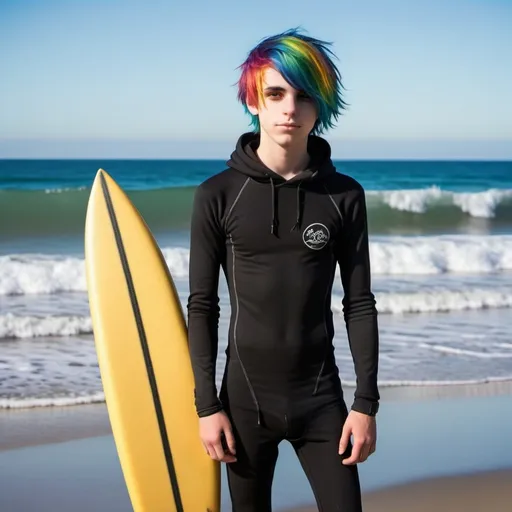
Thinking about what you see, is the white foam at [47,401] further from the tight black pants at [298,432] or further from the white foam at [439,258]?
the white foam at [439,258]

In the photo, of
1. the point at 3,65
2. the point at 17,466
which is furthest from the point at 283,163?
the point at 3,65

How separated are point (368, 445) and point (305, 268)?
1.43 ft

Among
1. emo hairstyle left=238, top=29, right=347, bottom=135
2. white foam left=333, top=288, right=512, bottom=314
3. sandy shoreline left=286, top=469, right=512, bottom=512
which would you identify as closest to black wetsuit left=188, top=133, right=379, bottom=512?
emo hairstyle left=238, top=29, right=347, bottom=135

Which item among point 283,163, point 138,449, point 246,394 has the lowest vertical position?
point 138,449

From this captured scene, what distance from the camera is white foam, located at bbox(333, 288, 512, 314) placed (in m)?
8.73

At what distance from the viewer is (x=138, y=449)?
254 cm

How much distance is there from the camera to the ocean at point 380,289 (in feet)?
19.9

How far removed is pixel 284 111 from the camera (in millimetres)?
2148

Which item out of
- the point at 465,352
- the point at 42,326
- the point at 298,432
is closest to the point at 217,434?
the point at 298,432

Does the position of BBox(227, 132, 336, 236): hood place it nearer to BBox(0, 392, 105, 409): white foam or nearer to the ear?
the ear

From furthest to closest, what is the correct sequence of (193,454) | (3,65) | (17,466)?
(3,65) < (17,466) < (193,454)

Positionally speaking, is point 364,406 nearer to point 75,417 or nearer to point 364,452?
point 364,452

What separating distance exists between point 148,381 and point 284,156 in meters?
0.75

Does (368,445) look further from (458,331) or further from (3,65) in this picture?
(3,65)
